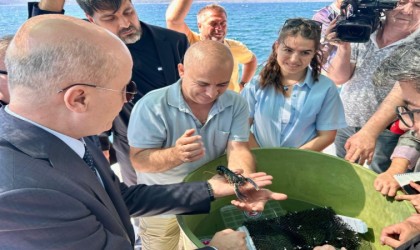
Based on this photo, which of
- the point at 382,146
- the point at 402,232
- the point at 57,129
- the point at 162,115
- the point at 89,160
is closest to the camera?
the point at 57,129

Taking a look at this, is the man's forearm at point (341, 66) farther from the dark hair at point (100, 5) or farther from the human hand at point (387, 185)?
the dark hair at point (100, 5)

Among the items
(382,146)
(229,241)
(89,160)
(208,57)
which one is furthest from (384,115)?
(89,160)

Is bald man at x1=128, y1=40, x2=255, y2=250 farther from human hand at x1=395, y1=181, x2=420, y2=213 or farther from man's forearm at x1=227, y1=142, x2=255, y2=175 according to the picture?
human hand at x1=395, y1=181, x2=420, y2=213

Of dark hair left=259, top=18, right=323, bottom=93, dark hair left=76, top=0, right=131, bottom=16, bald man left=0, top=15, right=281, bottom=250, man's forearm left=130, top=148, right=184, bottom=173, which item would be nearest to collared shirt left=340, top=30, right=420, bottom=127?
dark hair left=259, top=18, right=323, bottom=93

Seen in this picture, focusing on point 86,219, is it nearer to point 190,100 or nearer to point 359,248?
point 190,100

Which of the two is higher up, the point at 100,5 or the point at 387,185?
the point at 100,5

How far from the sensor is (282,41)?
1577 mm

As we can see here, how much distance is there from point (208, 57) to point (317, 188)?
0.72 meters

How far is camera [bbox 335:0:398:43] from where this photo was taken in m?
1.54

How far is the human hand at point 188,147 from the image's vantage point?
1.09 meters

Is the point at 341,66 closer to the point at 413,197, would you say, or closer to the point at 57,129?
the point at 413,197

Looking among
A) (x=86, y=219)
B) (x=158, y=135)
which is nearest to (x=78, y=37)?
(x=86, y=219)

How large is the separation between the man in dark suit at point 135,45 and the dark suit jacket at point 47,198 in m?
0.91

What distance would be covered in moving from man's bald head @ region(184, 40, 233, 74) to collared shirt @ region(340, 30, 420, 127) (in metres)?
0.87
